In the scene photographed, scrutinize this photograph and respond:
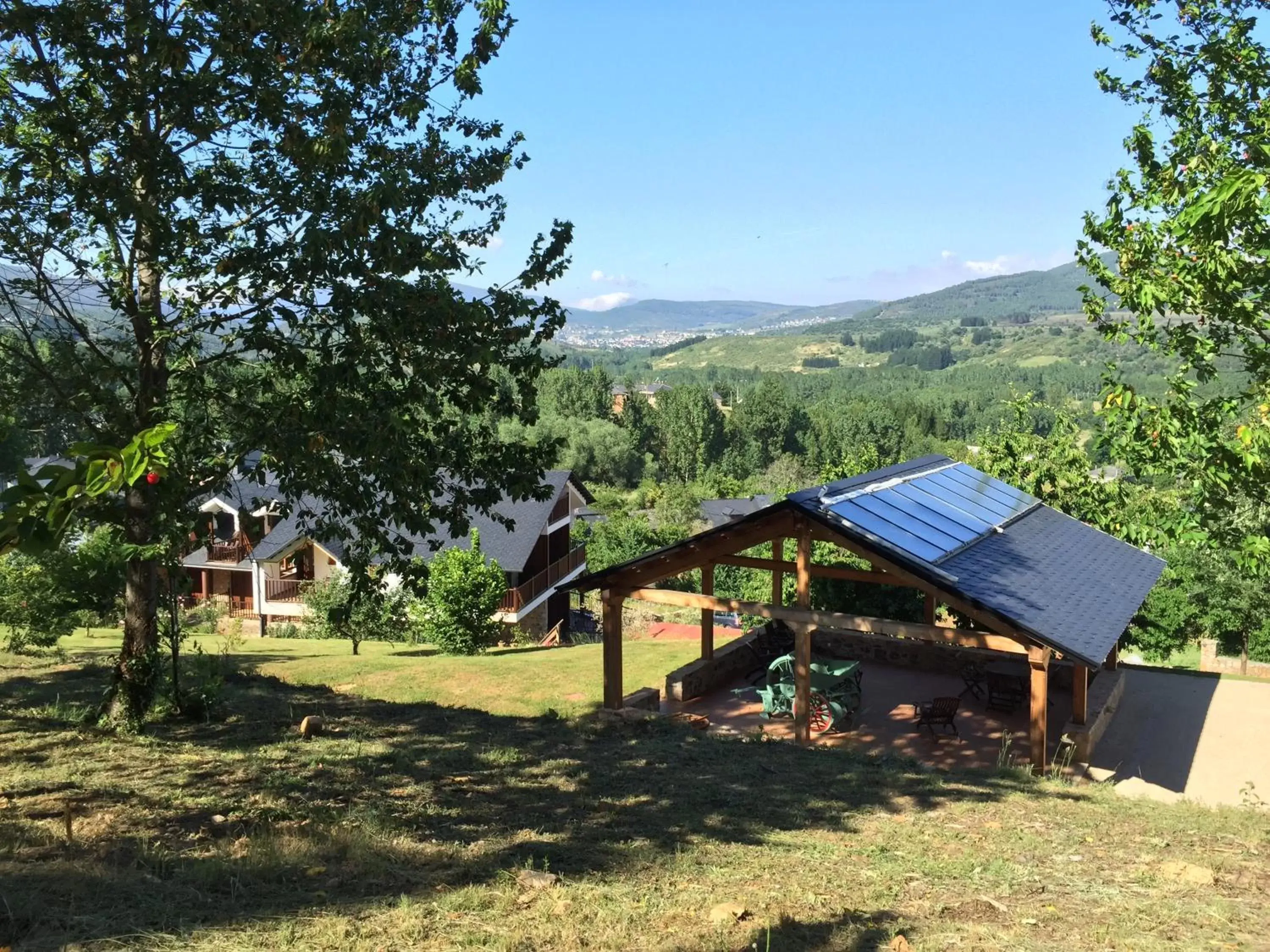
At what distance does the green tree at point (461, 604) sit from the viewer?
26578 mm

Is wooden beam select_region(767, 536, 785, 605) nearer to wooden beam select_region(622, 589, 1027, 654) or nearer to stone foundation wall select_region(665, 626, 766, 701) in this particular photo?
stone foundation wall select_region(665, 626, 766, 701)

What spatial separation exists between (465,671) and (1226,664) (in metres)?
26.1

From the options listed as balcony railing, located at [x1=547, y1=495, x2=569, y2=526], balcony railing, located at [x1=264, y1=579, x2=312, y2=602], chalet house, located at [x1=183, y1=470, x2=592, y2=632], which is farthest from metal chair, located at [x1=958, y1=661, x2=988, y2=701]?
balcony railing, located at [x1=264, y1=579, x2=312, y2=602]

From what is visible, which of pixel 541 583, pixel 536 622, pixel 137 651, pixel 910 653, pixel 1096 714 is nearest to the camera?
pixel 137 651

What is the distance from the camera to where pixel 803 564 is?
1224cm

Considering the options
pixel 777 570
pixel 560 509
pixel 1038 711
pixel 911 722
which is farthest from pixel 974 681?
pixel 560 509

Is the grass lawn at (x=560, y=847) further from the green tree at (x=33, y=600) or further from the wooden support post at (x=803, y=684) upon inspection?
the green tree at (x=33, y=600)

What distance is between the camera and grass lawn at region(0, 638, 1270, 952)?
15.1 feet

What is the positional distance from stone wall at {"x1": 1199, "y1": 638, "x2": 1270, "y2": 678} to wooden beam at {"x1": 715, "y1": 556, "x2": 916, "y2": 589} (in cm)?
1740

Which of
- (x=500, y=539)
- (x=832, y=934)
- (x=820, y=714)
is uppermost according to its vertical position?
(x=832, y=934)

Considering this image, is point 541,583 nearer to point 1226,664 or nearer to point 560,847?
point 1226,664

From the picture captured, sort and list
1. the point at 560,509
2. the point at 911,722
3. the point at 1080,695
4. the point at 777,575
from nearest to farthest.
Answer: the point at 1080,695
the point at 911,722
the point at 777,575
the point at 560,509

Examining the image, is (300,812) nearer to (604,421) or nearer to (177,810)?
(177,810)

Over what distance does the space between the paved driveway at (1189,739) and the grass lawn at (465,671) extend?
7578 millimetres
